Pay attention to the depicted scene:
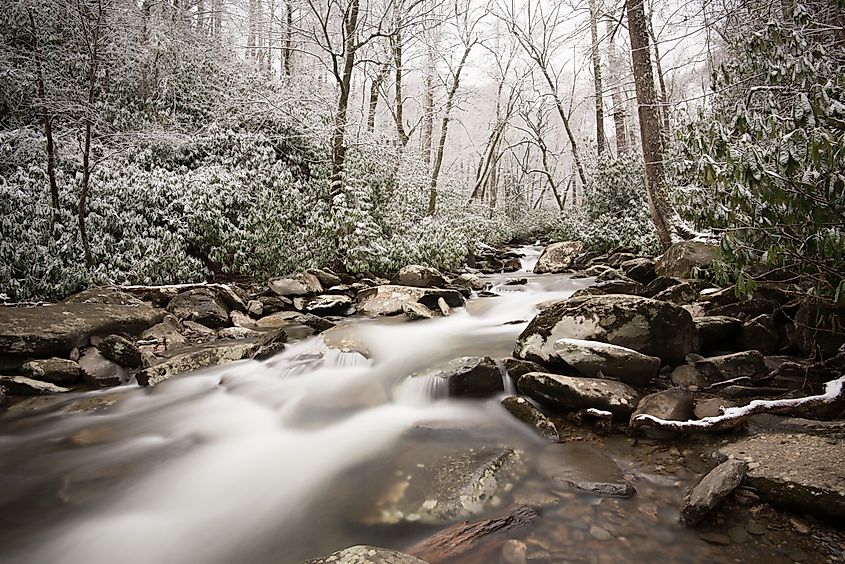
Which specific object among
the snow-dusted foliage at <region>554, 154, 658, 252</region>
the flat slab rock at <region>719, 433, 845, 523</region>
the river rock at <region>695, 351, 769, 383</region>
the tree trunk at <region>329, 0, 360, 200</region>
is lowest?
the flat slab rock at <region>719, 433, 845, 523</region>

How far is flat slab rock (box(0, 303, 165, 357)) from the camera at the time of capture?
5.09 metres

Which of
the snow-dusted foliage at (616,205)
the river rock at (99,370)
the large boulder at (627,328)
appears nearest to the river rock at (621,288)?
the large boulder at (627,328)

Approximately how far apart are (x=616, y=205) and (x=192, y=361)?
12.8m

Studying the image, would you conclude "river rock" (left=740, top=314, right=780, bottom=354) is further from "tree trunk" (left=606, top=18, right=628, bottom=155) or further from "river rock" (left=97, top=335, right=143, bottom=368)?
"tree trunk" (left=606, top=18, right=628, bottom=155)

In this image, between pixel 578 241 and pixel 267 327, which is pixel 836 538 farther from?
pixel 578 241

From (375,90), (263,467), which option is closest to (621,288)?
(263,467)

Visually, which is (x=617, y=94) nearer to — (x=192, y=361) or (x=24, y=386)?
(x=192, y=361)

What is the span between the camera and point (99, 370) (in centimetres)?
529

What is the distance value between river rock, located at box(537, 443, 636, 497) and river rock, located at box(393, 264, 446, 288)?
21.5ft

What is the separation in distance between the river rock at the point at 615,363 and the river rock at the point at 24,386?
5.71 metres

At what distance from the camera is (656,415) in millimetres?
3445

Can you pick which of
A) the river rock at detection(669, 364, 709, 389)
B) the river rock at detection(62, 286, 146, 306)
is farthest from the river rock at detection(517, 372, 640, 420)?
the river rock at detection(62, 286, 146, 306)

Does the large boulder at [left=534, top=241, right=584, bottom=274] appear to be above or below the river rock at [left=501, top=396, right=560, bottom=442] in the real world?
above

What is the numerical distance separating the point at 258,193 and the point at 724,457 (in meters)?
9.21
